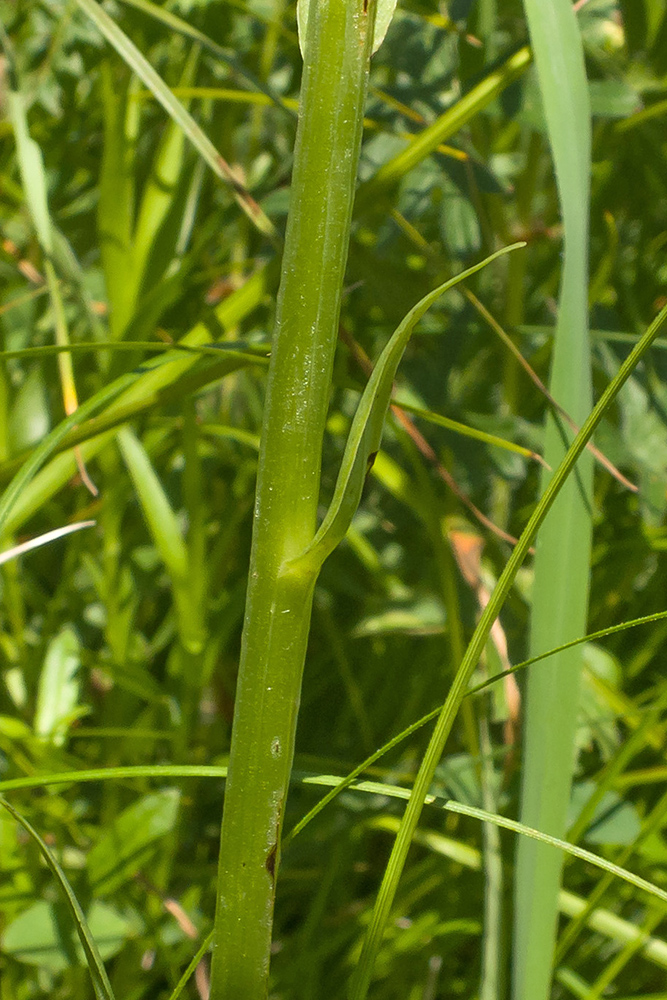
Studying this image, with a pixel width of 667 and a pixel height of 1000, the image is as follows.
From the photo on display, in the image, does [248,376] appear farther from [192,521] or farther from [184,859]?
[184,859]

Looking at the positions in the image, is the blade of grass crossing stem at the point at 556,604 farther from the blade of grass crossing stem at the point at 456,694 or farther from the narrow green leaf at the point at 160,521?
the narrow green leaf at the point at 160,521

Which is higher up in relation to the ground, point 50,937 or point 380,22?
point 380,22

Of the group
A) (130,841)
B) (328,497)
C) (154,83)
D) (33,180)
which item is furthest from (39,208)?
(130,841)

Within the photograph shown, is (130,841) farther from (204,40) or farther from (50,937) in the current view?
(204,40)

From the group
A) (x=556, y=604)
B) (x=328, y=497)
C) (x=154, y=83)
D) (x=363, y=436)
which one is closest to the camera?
(x=363, y=436)

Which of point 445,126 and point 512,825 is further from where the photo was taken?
point 445,126

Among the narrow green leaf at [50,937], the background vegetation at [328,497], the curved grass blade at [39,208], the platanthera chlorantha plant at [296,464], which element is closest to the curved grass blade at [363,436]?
the platanthera chlorantha plant at [296,464]

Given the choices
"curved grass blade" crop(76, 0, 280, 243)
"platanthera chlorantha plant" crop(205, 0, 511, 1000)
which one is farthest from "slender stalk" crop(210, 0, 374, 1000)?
"curved grass blade" crop(76, 0, 280, 243)
